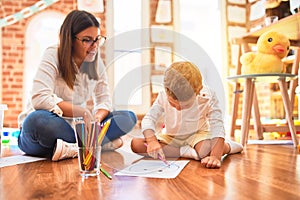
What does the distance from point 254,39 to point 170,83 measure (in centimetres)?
125

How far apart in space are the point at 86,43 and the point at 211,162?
2.16ft

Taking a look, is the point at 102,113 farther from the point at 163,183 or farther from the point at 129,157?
the point at 163,183

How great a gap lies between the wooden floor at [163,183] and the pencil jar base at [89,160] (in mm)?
24

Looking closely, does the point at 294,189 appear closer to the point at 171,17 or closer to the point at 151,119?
the point at 151,119

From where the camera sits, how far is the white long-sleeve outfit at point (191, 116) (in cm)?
109

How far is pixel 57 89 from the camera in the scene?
4.37ft

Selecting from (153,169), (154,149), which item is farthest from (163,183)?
(154,149)

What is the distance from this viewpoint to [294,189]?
28.3 inches

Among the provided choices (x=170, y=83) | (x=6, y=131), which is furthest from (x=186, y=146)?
(x=6, y=131)

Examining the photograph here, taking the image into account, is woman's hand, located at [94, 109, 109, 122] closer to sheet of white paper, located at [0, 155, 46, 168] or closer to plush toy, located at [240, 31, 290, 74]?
sheet of white paper, located at [0, 155, 46, 168]

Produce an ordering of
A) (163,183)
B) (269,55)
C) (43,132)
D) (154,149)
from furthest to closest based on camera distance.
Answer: (269,55) → (43,132) → (154,149) → (163,183)

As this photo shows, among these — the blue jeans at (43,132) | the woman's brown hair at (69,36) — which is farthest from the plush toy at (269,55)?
the woman's brown hair at (69,36)

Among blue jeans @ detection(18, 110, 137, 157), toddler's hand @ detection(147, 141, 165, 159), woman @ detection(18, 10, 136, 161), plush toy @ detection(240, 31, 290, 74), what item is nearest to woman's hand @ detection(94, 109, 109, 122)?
woman @ detection(18, 10, 136, 161)

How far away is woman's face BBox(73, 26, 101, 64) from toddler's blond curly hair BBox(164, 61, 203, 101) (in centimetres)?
44
